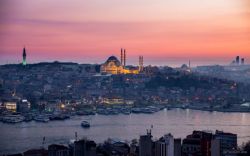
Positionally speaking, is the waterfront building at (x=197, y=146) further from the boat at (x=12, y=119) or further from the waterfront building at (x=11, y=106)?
the waterfront building at (x=11, y=106)

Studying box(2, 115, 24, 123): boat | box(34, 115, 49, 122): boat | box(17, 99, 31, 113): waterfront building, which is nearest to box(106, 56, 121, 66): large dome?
box(17, 99, 31, 113): waterfront building

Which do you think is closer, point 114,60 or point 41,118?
point 41,118

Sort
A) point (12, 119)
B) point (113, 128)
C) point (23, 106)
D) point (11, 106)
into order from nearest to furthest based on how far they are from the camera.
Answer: point (113, 128)
point (12, 119)
point (11, 106)
point (23, 106)

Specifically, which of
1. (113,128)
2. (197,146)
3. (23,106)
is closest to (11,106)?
(23,106)

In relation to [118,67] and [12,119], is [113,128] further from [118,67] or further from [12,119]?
[118,67]

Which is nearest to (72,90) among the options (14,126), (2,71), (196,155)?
(2,71)

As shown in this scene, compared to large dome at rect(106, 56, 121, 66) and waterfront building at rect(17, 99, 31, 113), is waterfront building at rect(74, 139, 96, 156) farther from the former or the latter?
large dome at rect(106, 56, 121, 66)
